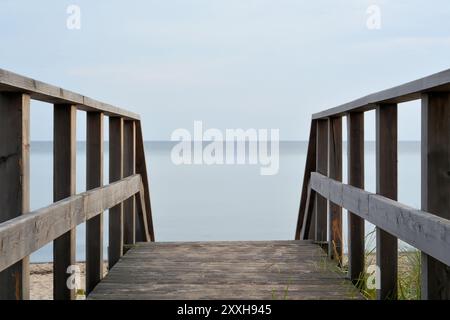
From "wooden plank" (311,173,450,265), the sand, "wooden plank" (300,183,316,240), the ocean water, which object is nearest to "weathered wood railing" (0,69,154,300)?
"wooden plank" (311,173,450,265)

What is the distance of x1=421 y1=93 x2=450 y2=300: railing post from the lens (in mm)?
2104

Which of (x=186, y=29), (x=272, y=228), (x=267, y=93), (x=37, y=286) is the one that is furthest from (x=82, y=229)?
(x=267, y=93)

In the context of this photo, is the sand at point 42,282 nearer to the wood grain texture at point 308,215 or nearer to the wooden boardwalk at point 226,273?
the wooden boardwalk at point 226,273

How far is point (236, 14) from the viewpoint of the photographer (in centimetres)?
5162

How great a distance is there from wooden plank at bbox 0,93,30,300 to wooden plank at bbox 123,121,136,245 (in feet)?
8.92

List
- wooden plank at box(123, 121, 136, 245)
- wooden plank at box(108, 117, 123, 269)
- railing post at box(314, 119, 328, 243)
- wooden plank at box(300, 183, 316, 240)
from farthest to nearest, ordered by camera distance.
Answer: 1. wooden plank at box(300, 183, 316, 240)
2. wooden plank at box(123, 121, 136, 245)
3. railing post at box(314, 119, 328, 243)
4. wooden plank at box(108, 117, 123, 269)

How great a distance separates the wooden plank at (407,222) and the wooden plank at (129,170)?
2312 millimetres

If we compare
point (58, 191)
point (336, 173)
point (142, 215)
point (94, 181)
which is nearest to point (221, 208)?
point (142, 215)

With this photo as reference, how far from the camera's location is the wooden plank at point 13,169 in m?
2.13

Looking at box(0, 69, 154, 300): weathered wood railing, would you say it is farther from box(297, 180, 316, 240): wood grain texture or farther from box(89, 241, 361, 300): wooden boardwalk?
box(297, 180, 316, 240): wood grain texture

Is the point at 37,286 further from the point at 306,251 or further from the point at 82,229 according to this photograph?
the point at 82,229

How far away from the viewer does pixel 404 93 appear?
229 cm

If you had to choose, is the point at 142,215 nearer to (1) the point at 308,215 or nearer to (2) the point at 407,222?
(1) the point at 308,215
